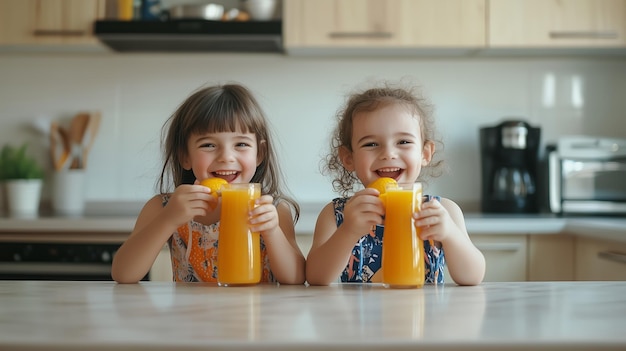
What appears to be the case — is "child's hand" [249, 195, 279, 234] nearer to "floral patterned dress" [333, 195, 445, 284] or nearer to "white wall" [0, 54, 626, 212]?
"floral patterned dress" [333, 195, 445, 284]

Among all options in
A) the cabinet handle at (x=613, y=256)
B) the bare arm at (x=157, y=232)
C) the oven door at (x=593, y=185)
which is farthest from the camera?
the oven door at (x=593, y=185)

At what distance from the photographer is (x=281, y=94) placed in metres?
3.02

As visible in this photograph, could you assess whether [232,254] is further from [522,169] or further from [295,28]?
[522,169]

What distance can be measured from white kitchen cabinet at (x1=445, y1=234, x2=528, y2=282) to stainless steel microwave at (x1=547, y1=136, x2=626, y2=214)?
0.35m

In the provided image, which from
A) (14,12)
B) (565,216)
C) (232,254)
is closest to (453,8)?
(565,216)

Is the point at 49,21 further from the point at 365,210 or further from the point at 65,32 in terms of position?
the point at 365,210

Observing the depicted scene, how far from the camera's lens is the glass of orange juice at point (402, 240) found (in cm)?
99

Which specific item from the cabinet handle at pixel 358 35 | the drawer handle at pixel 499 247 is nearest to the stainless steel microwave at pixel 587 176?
the drawer handle at pixel 499 247

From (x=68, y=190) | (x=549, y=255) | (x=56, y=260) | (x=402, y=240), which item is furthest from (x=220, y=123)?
(x=68, y=190)

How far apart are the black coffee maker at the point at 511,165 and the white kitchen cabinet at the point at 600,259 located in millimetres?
390

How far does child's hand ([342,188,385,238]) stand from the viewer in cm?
103

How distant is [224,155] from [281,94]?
1.74 meters

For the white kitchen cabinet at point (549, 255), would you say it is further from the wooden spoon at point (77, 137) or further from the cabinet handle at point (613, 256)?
the wooden spoon at point (77, 137)

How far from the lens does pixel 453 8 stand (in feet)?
8.78
